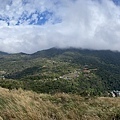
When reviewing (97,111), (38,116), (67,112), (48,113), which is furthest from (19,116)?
(97,111)

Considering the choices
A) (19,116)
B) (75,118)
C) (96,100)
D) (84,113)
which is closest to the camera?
(19,116)

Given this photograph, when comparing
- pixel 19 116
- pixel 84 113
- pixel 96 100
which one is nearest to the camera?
pixel 19 116

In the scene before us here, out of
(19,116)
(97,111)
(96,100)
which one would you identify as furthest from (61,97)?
(19,116)

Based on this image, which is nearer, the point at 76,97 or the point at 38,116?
the point at 38,116

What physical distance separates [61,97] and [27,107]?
3096mm

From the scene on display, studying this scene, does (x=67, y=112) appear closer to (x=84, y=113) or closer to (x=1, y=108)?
(x=84, y=113)

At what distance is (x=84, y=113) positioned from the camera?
837 centimetres

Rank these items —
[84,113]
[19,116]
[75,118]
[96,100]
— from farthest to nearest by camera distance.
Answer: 1. [96,100]
2. [84,113]
3. [75,118]
4. [19,116]

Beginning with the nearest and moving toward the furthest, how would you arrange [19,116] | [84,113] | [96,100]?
[19,116]
[84,113]
[96,100]

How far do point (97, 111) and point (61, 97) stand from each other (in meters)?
2.42

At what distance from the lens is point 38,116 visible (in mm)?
7238

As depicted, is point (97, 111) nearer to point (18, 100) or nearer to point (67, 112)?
point (67, 112)

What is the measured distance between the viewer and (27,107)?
794cm

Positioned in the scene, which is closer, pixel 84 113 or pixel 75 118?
pixel 75 118
